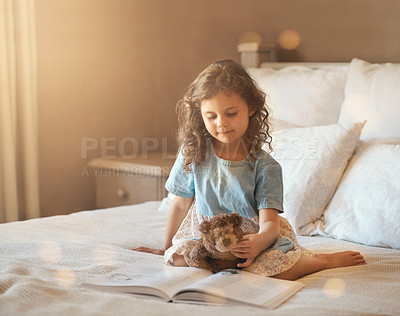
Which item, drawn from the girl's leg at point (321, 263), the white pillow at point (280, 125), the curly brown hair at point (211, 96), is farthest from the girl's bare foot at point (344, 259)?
the white pillow at point (280, 125)

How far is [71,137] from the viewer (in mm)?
2996

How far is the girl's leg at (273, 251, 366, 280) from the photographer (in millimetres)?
1452

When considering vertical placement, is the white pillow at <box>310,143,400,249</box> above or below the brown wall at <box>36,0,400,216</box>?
below

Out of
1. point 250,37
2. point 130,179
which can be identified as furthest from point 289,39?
point 130,179

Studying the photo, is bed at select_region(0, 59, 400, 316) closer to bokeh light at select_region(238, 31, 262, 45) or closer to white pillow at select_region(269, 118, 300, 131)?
white pillow at select_region(269, 118, 300, 131)

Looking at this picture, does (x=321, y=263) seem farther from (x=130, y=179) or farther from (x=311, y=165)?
(x=130, y=179)

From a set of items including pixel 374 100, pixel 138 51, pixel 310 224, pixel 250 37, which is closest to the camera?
pixel 310 224

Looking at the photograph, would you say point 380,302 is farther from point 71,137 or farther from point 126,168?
point 71,137

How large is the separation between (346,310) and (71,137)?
214 centimetres

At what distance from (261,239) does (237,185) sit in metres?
0.20

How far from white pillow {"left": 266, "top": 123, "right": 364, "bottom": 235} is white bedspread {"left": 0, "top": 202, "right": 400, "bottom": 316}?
5.2 inches

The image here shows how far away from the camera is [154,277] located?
1.34 metres

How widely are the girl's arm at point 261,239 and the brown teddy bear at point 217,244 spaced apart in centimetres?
3

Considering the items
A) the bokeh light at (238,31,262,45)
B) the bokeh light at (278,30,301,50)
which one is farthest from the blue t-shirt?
the bokeh light at (238,31,262,45)
